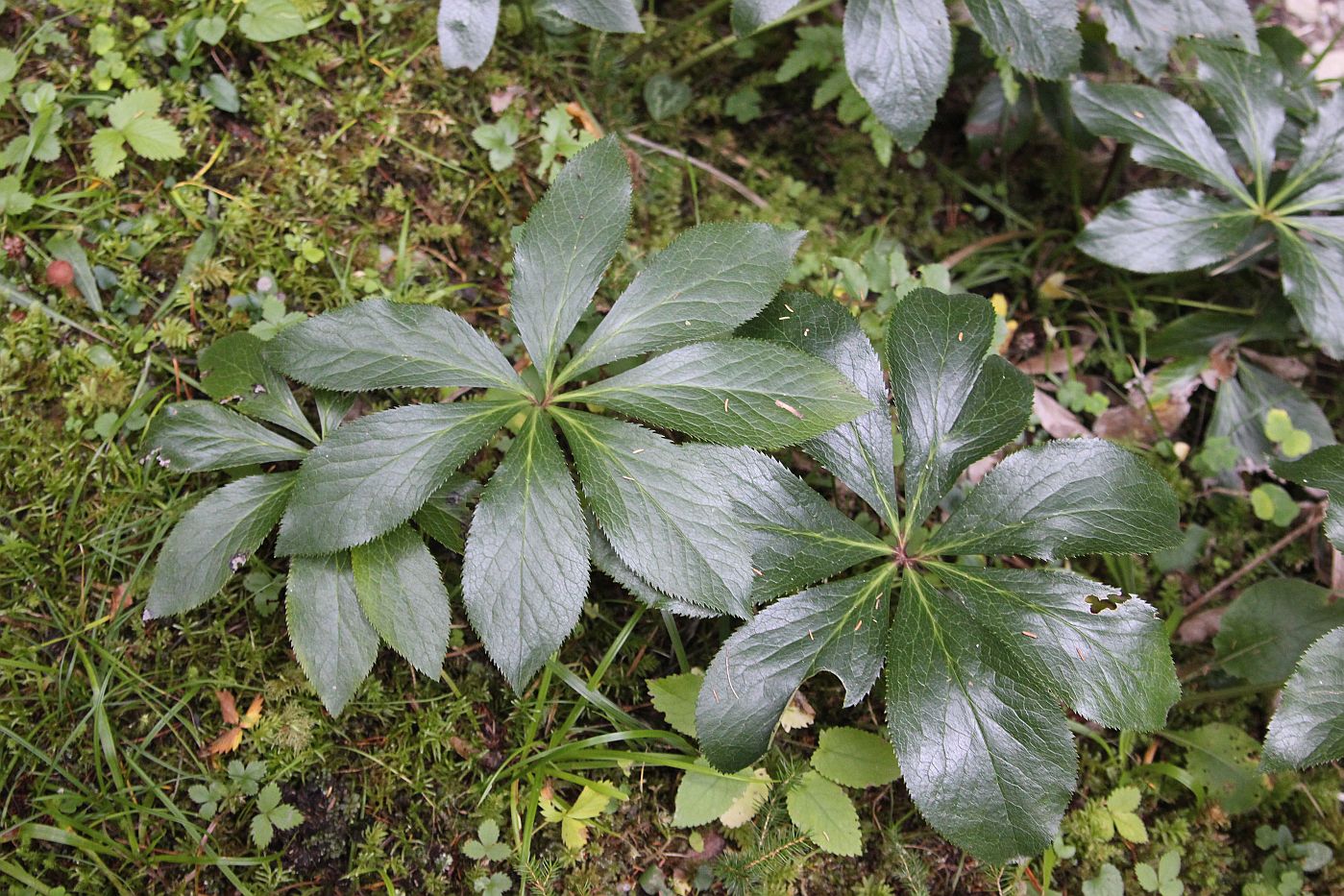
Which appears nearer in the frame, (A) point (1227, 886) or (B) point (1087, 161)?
(A) point (1227, 886)

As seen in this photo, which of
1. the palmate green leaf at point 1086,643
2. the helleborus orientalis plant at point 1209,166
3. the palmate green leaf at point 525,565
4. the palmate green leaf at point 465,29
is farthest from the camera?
the helleborus orientalis plant at point 1209,166

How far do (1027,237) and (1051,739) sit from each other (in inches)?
80.0

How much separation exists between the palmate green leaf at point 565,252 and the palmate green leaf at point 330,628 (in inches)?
27.8

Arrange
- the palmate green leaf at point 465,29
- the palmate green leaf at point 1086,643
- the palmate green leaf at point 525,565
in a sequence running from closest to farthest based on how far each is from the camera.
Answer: the palmate green leaf at point 525,565
the palmate green leaf at point 1086,643
the palmate green leaf at point 465,29

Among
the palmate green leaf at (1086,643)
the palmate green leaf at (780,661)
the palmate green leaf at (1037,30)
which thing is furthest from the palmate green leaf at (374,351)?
the palmate green leaf at (1037,30)

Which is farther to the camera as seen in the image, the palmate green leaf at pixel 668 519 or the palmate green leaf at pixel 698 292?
the palmate green leaf at pixel 698 292

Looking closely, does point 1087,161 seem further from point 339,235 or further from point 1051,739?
point 339,235

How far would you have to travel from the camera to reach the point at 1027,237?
321 cm

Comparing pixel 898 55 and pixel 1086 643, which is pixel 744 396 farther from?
pixel 898 55

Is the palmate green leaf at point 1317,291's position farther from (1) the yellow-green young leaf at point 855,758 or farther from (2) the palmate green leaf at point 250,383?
(2) the palmate green leaf at point 250,383

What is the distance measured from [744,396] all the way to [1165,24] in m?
1.95

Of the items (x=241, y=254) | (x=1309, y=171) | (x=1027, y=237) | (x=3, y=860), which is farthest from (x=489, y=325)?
(x=1309, y=171)

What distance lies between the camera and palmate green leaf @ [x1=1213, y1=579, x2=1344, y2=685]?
7.97ft

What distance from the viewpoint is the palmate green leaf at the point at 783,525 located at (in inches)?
78.5
